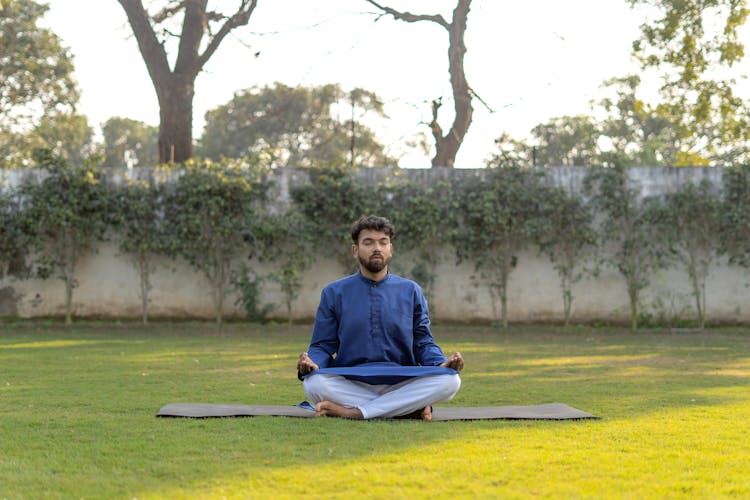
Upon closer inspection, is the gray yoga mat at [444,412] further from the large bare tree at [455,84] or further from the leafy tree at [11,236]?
the large bare tree at [455,84]

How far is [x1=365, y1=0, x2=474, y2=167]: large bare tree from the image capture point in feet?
59.1

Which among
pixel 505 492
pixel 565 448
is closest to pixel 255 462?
pixel 505 492

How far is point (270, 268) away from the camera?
15.6 metres

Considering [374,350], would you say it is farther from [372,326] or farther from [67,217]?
[67,217]

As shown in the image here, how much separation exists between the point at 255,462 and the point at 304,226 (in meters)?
11.0

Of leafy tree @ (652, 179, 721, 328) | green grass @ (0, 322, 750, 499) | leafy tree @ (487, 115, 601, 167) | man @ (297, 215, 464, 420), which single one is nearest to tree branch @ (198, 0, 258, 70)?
leafy tree @ (652, 179, 721, 328)

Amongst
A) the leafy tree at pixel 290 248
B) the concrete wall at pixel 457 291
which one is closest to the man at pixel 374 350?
the leafy tree at pixel 290 248

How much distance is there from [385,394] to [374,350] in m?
0.33

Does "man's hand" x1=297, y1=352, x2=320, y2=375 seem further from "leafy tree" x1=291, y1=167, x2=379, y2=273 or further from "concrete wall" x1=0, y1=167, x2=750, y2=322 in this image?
"concrete wall" x1=0, y1=167, x2=750, y2=322

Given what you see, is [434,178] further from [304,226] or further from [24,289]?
[24,289]

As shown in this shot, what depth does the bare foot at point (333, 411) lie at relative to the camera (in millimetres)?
5762

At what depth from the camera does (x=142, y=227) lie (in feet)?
50.0

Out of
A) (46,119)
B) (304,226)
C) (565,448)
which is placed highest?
(46,119)

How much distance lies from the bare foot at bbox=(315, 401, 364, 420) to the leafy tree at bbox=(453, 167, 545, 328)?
9.68m
